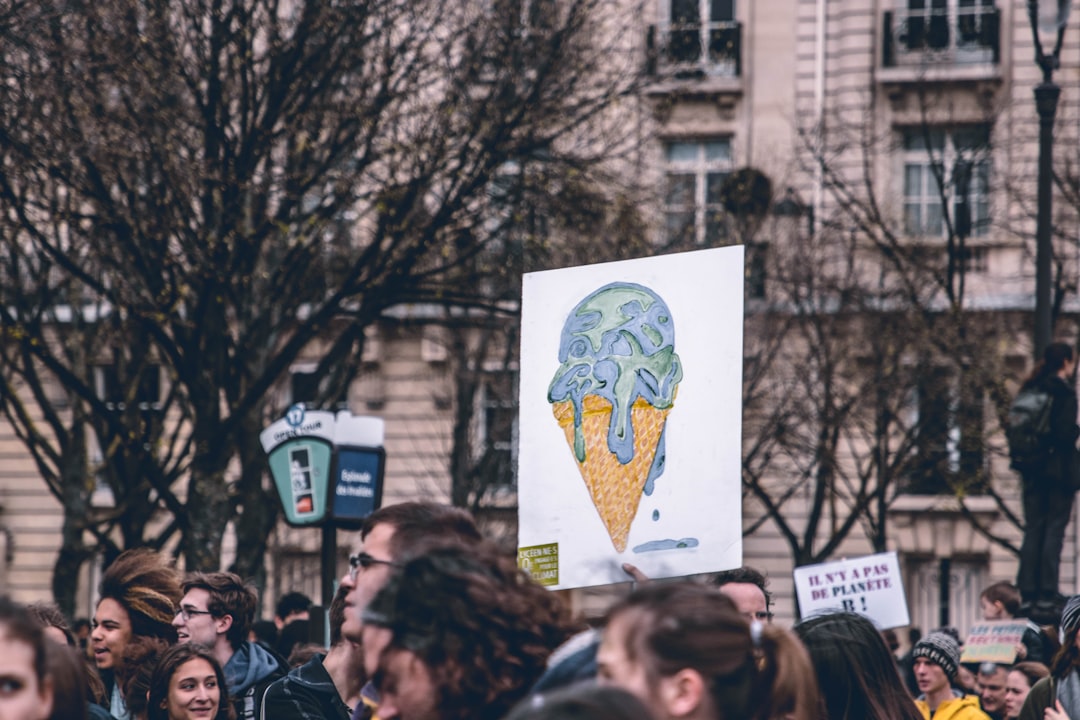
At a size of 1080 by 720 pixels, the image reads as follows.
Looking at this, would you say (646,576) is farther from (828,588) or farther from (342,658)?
(828,588)

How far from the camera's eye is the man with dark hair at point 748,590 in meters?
6.22

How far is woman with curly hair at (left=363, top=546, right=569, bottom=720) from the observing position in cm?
366

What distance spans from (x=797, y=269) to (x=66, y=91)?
12.5 m

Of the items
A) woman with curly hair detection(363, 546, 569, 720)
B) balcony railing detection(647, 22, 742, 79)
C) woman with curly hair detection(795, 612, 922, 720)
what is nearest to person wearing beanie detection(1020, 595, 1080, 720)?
woman with curly hair detection(795, 612, 922, 720)

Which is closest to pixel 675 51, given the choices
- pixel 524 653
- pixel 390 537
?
pixel 390 537

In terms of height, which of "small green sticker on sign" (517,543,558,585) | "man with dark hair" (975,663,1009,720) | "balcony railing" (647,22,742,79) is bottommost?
"man with dark hair" (975,663,1009,720)

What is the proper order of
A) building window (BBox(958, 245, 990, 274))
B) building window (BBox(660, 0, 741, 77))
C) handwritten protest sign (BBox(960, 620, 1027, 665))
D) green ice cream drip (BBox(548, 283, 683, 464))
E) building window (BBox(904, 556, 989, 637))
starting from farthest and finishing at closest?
building window (BBox(904, 556, 989, 637)) → building window (BBox(958, 245, 990, 274)) → building window (BBox(660, 0, 741, 77)) → handwritten protest sign (BBox(960, 620, 1027, 665)) → green ice cream drip (BBox(548, 283, 683, 464))

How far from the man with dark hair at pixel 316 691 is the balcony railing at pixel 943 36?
80.1ft

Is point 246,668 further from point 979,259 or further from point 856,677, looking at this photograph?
point 979,259

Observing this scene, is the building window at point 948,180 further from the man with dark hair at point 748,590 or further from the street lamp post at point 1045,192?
the man with dark hair at point 748,590

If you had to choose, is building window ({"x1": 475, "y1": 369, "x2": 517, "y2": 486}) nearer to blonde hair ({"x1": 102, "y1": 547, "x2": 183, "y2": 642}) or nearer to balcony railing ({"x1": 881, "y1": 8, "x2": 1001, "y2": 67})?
balcony railing ({"x1": 881, "y1": 8, "x2": 1001, "y2": 67})

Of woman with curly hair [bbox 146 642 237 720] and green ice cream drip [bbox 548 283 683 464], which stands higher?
green ice cream drip [bbox 548 283 683 464]

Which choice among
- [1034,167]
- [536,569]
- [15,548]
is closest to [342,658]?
[536,569]

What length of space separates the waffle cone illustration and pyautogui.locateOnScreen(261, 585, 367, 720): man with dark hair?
3.13 feet
